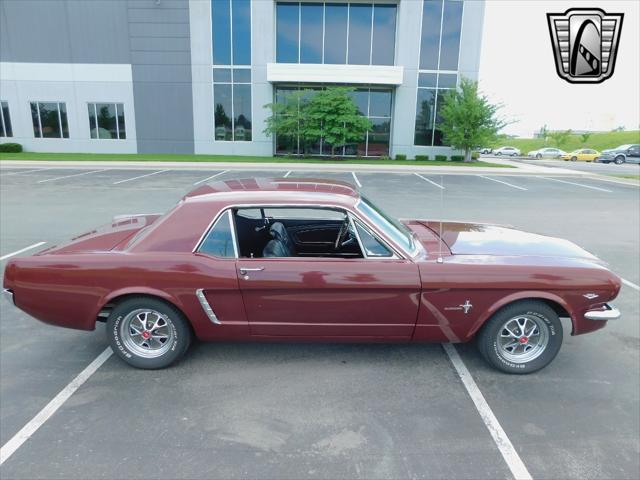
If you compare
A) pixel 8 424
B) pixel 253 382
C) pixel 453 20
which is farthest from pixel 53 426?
pixel 453 20

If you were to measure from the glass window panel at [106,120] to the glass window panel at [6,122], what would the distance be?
6.09 m

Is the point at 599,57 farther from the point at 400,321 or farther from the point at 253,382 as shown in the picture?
the point at 253,382

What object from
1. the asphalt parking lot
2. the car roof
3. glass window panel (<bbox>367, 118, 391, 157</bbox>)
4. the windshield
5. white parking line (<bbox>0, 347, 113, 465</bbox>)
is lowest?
white parking line (<bbox>0, 347, 113, 465</bbox>)

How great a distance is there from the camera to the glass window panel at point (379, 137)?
28.4 meters

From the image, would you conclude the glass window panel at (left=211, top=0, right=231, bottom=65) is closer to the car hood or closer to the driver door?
the car hood

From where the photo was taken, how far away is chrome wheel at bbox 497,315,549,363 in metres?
3.36

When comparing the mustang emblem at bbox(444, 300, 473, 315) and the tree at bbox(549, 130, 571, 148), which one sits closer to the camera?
the mustang emblem at bbox(444, 300, 473, 315)

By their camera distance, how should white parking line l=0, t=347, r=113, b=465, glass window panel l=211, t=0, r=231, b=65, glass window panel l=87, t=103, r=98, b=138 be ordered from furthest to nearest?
glass window panel l=87, t=103, r=98, b=138, glass window panel l=211, t=0, r=231, b=65, white parking line l=0, t=347, r=113, b=465

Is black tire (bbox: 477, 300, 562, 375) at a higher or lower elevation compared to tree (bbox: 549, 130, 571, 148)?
lower

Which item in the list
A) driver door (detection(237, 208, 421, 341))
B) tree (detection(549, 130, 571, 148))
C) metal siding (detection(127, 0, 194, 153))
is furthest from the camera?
tree (detection(549, 130, 571, 148))

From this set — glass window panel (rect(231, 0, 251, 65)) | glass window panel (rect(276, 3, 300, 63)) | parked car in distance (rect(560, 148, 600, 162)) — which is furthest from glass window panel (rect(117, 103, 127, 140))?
parked car in distance (rect(560, 148, 600, 162))

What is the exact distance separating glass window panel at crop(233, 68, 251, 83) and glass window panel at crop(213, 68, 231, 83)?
39 centimetres

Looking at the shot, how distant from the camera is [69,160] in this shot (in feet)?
76.4

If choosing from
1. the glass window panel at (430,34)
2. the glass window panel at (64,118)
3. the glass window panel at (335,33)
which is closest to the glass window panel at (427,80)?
the glass window panel at (430,34)
